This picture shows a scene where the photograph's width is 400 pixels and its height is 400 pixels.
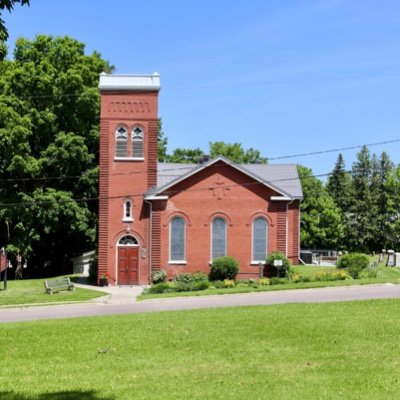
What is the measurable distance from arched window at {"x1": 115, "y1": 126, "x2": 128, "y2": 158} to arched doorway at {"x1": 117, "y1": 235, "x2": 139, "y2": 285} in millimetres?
5214

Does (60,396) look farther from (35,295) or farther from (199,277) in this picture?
(199,277)

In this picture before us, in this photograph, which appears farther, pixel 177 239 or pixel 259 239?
pixel 259 239

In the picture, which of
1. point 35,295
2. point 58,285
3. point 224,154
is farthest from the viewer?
point 224,154

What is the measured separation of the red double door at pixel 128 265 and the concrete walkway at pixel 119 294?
3.50 feet

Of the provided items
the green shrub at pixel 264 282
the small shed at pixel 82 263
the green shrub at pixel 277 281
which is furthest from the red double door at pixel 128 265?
the small shed at pixel 82 263

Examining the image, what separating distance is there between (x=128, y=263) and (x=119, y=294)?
5075mm

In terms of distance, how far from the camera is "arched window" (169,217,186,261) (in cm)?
3397

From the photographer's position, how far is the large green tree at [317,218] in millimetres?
73188

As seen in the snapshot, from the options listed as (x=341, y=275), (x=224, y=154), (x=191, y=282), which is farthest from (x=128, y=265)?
(x=224, y=154)

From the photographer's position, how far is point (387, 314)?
634 inches

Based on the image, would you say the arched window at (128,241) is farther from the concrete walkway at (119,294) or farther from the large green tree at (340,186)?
the large green tree at (340,186)

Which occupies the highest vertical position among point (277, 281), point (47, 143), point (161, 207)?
point (47, 143)

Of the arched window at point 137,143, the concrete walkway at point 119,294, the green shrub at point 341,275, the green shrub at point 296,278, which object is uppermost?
the arched window at point 137,143

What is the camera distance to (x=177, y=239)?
3403 centimetres
